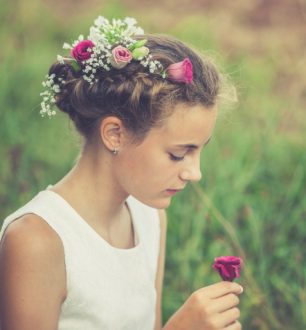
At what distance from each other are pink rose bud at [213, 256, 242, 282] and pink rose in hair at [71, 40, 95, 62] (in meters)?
0.75

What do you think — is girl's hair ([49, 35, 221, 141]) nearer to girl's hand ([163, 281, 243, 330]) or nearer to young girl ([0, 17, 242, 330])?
young girl ([0, 17, 242, 330])

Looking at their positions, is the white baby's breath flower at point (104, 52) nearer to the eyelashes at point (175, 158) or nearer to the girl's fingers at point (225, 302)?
the eyelashes at point (175, 158)

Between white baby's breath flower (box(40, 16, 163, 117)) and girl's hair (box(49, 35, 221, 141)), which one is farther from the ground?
white baby's breath flower (box(40, 16, 163, 117))

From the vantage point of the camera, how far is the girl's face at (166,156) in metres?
2.55

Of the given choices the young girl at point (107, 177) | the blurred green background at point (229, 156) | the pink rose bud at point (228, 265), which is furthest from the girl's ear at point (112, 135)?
the pink rose bud at point (228, 265)

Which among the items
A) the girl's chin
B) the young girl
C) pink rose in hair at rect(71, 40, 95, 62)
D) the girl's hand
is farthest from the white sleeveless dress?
pink rose in hair at rect(71, 40, 95, 62)

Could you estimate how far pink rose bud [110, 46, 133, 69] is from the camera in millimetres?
2508

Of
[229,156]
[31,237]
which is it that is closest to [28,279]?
[31,237]

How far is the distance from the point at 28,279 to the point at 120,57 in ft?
2.30

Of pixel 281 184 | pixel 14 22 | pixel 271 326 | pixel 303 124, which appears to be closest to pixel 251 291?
pixel 271 326

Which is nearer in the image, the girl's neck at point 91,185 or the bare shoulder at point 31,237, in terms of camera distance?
the bare shoulder at point 31,237

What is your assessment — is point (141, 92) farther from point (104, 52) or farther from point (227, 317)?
point (227, 317)

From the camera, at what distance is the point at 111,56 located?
2.54 meters

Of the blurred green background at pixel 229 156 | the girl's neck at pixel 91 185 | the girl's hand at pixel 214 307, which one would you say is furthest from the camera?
the blurred green background at pixel 229 156
